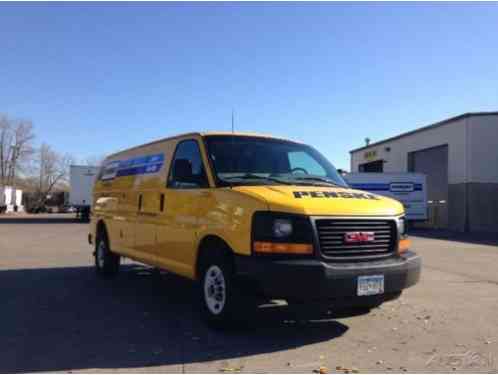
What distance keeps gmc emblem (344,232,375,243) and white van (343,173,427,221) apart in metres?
23.5

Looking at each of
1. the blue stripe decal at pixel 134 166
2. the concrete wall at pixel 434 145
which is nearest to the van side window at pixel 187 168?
the blue stripe decal at pixel 134 166

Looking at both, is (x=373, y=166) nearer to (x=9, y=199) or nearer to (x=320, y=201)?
(x=9, y=199)

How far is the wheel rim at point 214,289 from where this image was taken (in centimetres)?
551

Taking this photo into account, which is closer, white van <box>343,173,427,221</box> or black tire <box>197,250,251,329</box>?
black tire <box>197,250,251,329</box>

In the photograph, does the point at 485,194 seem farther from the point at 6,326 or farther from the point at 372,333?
the point at 6,326

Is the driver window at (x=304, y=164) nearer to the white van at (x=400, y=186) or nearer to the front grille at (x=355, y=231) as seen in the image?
the front grille at (x=355, y=231)

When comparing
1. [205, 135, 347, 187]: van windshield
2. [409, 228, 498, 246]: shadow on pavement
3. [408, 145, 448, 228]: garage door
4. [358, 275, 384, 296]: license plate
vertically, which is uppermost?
[408, 145, 448, 228]: garage door

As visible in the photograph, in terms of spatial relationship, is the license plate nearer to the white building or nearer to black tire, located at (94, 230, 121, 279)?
black tire, located at (94, 230, 121, 279)

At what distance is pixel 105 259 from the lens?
30.9 ft

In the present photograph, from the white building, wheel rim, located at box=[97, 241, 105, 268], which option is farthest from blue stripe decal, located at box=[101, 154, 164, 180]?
the white building

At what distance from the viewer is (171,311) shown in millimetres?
6668

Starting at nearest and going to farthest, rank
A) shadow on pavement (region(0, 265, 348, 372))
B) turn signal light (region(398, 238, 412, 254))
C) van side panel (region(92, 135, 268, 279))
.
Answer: shadow on pavement (region(0, 265, 348, 372)) → van side panel (region(92, 135, 268, 279)) → turn signal light (region(398, 238, 412, 254))

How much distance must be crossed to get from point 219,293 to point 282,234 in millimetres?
1116

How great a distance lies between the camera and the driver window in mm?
6746
